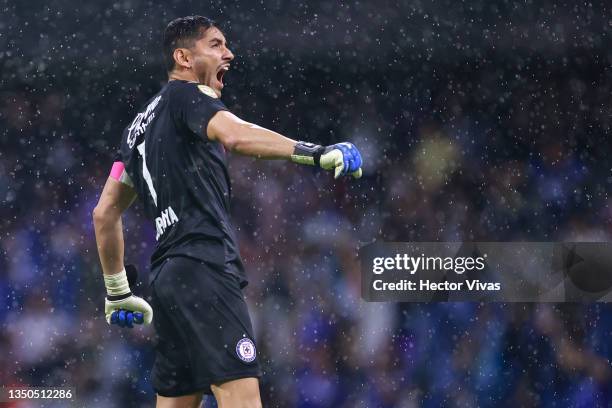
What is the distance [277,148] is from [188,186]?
0.34 metres

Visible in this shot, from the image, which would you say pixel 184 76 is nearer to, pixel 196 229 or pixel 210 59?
pixel 210 59

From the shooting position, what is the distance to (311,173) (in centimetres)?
482

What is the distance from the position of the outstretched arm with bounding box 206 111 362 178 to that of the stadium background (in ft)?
8.01

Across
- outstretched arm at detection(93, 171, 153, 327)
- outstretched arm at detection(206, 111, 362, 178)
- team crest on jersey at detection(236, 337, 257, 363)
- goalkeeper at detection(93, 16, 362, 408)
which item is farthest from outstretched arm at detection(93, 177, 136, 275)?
team crest on jersey at detection(236, 337, 257, 363)

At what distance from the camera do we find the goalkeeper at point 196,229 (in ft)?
7.75

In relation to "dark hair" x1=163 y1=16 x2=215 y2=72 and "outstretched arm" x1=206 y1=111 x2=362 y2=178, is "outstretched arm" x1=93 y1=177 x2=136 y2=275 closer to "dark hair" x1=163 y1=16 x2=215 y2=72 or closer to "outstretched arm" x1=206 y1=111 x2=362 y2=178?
"dark hair" x1=163 y1=16 x2=215 y2=72

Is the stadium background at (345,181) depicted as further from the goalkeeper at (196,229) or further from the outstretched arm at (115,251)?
the goalkeeper at (196,229)

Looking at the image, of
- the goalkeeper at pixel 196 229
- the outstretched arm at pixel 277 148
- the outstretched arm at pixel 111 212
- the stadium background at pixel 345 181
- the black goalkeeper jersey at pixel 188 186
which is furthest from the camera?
the stadium background at pixel 345 181

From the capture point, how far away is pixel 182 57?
2.71 meters

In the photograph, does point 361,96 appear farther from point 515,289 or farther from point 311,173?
point 515,289

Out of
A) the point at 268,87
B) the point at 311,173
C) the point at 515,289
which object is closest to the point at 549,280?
the point at 515,289

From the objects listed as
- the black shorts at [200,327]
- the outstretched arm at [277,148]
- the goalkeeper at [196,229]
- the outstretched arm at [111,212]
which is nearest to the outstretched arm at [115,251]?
the outstretched arm at [111,212]

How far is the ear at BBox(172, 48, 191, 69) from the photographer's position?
271 cm

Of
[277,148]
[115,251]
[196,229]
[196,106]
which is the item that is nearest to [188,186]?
[196,229]
